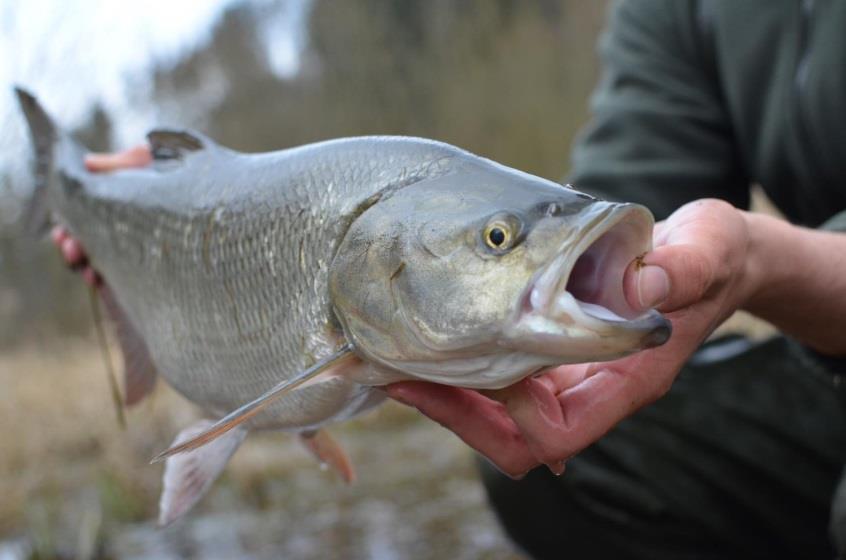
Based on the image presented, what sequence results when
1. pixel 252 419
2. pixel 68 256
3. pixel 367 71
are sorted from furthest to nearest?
1. pixel 367 71
2. pixel 68 256
3. pixel 252 419

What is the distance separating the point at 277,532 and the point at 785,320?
2.42 metres

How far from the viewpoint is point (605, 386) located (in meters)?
1.24

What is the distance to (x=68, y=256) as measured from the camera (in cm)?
228

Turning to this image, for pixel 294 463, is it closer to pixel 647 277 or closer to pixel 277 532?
pixel 277 532

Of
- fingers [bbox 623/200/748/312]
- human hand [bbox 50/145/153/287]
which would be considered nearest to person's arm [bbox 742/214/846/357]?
fingers [bbox 623/200/748/312]

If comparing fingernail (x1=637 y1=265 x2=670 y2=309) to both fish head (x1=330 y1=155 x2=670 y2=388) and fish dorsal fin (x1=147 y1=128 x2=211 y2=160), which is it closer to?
fish head (x1=330 y1=155 x2=670 y2=388)

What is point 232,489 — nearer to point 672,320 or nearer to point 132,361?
point 132,361

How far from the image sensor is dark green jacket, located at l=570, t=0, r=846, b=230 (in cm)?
234

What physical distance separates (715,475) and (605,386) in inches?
48.3

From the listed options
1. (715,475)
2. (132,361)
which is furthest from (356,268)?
(715,475)

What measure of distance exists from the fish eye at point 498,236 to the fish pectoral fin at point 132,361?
3.89 feet

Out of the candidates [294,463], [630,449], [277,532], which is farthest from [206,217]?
[294,463]

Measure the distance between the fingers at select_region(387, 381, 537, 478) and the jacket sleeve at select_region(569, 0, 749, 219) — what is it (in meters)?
1.42

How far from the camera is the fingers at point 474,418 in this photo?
1.29 m
